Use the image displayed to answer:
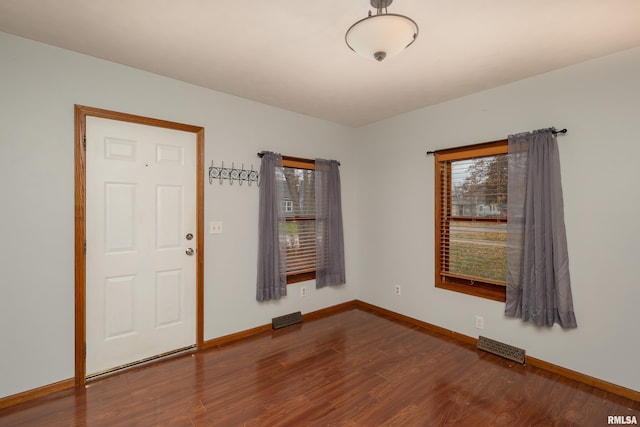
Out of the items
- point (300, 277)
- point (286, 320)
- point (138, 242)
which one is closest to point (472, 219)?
point (300, 277)

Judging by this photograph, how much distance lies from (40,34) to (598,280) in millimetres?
4539

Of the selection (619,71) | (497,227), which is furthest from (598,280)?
(619,71)

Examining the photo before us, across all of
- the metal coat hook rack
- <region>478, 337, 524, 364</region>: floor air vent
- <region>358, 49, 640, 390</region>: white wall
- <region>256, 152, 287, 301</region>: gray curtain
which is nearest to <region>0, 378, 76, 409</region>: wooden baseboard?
<region>256, 152, 287, 301</region>: gray curtain

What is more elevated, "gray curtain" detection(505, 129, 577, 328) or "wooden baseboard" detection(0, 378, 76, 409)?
"gray curtain" detection(505, 129, 577, 328)

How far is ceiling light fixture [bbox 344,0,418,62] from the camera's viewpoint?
157 cm

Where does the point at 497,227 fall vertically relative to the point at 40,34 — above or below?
below

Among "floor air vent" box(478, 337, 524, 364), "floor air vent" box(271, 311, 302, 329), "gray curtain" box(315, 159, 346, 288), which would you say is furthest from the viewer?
"gray curtain" box(315, 159, 346, 288)

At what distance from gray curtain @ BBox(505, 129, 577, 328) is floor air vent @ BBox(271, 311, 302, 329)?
88.6 inches

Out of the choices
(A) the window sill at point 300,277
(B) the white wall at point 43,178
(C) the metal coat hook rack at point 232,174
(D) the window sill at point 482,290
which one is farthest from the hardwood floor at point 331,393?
(C) the metal coat hook rack at point 232,174

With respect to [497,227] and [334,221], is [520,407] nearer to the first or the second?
[497,227]

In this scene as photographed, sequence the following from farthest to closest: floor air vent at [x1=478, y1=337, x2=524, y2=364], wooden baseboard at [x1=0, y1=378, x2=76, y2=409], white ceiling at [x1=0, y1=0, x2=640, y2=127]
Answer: floor air vent at [x1=478, y1=337, x2=524, y2=364] < wooden baseboard at [x1=0, y1=378, x2=76, y2=409] < white ceiling at [x1=0, y1=0, x2=640, y2=127]

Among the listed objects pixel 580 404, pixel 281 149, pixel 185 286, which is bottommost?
pixel 580 404

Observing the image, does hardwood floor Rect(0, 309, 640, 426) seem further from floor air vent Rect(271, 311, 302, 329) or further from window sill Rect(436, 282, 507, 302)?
window sill Rect(436, 282, 507, 302)

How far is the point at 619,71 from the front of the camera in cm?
230
